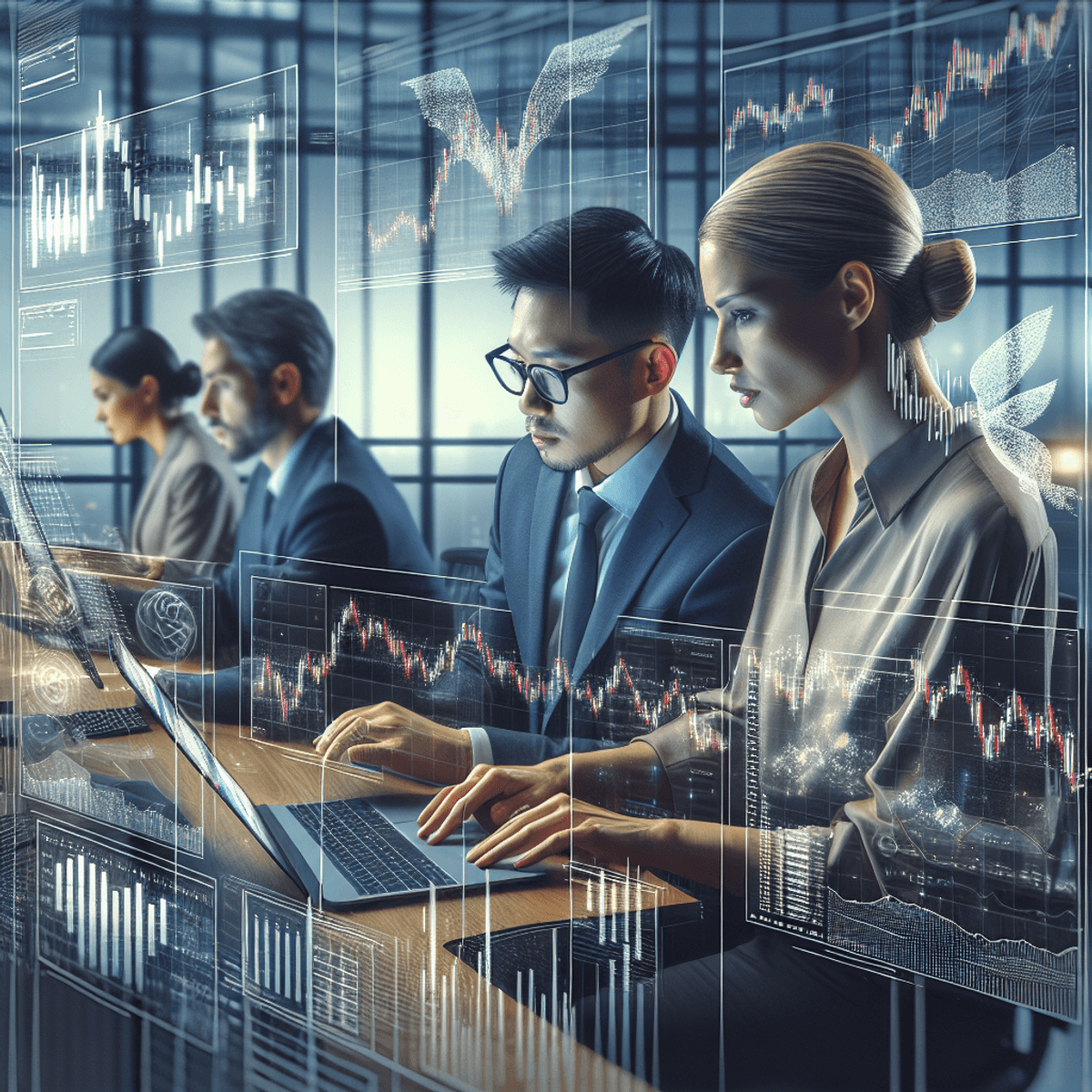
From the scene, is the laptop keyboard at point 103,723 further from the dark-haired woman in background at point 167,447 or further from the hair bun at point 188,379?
the hair bun at point 188,379

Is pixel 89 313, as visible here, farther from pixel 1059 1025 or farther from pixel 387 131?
pixel 1059 1025

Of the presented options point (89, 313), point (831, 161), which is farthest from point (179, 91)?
point (831, 161)

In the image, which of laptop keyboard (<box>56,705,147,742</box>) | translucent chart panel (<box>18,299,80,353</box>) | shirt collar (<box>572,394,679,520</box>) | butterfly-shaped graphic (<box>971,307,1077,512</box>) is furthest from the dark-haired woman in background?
butterfly-shaped graphic (<box>971,307,1077,512</box>)

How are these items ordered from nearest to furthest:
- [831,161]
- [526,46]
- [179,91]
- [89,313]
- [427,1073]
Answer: [831,161], [526,46], [427,1073], [179,91], [89,313]

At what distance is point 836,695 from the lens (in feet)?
4.72

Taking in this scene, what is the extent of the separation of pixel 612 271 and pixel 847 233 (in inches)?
14.1

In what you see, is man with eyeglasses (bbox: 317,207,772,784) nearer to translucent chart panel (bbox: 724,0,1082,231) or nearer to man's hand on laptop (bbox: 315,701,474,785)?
man's hand on laptop (bbox: 315,701,474,785)

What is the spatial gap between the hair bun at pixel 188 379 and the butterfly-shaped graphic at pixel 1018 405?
1459mm

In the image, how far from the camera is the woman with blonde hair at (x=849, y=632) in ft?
4.41

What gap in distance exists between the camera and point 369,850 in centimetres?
189

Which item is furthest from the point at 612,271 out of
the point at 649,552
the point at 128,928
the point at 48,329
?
the point at 128,928

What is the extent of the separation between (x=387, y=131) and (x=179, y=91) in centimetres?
56

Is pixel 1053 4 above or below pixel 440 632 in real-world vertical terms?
above

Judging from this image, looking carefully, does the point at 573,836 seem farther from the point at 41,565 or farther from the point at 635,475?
the point at 41,565
